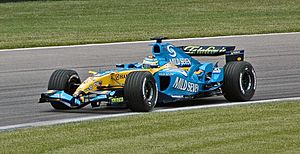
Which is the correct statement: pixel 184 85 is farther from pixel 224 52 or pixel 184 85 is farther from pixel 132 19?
pixel 132 19

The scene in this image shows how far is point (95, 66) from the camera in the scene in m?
19.5

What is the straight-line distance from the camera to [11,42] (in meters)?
24.2

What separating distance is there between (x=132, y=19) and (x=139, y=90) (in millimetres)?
18441

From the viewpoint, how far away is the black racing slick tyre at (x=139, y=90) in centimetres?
1273

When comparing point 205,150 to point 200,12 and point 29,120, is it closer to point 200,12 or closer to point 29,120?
Answer: point 29,120

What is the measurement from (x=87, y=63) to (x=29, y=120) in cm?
732

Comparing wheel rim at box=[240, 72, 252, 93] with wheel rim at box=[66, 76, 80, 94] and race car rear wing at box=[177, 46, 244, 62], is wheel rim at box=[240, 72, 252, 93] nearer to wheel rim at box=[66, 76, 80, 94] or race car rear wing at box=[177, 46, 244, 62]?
race car rear wing at box=[177, 46, 244, 62]

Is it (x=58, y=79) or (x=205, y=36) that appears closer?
(x=58, y=79)

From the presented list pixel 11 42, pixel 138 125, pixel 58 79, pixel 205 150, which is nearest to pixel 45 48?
pixel 11 42

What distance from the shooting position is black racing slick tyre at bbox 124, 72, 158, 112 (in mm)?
12727

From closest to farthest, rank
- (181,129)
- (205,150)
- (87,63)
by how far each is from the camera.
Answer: (205,150) → (181,129) → (87,63)

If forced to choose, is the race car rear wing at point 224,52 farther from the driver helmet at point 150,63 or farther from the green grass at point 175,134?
the green grass at point 175,134

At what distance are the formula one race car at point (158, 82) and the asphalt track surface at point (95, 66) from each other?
10.4 inches

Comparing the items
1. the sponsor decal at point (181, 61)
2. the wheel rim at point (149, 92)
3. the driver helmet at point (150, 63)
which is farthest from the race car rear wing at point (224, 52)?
the wheel rim at point (149, 92)
